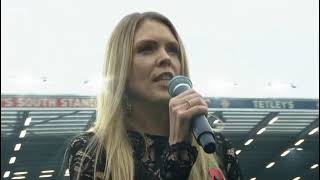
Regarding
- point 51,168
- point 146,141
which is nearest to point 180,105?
point 146,141

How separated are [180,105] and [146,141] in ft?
1.12

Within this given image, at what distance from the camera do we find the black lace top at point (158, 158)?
1.67 metres

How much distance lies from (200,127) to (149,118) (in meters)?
0.45

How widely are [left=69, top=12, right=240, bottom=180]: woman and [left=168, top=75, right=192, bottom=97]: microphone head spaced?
0.11ft

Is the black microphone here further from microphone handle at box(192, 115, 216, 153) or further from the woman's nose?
the woman's nose

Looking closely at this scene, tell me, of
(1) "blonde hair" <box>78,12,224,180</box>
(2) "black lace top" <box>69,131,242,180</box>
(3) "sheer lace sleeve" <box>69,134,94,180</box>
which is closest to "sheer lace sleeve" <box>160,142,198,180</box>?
(2) "black lace top" <box>69,131,242,180</box>

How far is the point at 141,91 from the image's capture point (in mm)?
2002

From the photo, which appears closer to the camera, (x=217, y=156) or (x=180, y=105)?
(x=180, y=105)

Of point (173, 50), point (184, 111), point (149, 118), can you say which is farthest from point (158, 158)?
point (173, 50)

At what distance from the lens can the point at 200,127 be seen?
63.2 inches

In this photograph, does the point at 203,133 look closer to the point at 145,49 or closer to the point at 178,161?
the point at 178,161

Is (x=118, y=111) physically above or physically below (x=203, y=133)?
above

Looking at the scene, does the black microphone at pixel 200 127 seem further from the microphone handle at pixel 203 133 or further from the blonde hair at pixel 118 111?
the blonde hair at pixel 118 111

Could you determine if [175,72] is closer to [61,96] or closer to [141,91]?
[141,91]
